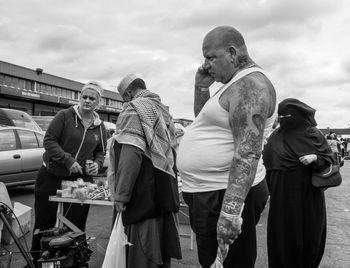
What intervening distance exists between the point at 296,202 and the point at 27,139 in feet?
22.6

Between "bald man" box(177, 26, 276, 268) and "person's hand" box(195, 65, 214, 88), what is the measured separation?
35 centimetres

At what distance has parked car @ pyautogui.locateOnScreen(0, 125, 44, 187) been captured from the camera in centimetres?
779

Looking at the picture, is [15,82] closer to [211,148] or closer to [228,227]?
[211,148]

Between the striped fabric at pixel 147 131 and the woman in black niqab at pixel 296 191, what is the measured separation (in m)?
1.41

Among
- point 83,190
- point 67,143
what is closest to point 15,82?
point 67,143

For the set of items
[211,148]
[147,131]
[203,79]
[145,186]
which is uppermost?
[203,79]

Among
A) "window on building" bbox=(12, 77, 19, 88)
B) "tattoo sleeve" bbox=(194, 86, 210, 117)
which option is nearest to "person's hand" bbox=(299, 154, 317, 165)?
"tattoo sleeve" bbox=(194, 86, 210, 117)

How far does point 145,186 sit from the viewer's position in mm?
2674

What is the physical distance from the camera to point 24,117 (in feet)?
34.7

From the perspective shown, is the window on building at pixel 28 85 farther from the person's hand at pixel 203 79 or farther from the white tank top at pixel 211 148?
the white tank top at pixel 211 148

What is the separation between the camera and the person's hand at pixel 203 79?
7.51ft

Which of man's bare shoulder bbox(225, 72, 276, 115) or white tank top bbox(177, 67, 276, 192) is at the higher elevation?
man's bare shoulder bbox(225, 72, 276, 115)

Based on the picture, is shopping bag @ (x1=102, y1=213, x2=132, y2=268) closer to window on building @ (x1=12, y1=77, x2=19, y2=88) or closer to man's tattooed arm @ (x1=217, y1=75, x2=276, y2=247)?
man's tattooed arm @ (x1=217, y1=75, x2=276, y2=247)

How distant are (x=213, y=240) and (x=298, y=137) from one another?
7.29ft
